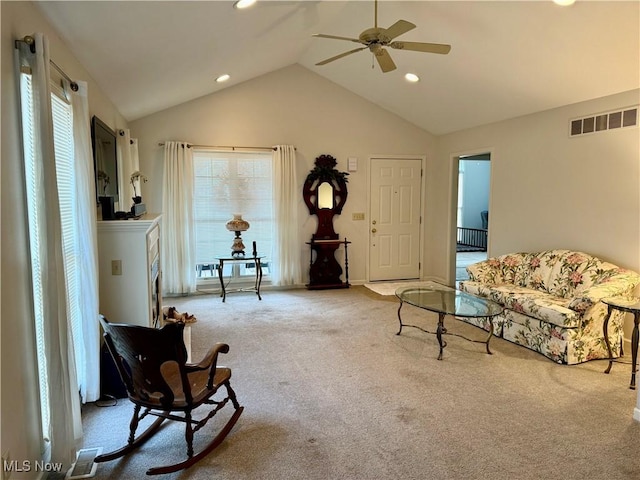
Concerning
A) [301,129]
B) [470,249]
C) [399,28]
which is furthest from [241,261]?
[470,249]

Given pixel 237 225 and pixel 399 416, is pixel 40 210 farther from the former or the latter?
pixel 237 225

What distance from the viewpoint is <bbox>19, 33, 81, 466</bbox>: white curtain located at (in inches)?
72.2

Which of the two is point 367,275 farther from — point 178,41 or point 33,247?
point 33,247

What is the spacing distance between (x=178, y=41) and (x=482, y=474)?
3516mm

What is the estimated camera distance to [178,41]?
10.6ft

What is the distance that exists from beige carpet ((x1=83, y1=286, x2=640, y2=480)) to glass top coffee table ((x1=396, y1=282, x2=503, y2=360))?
0.23 meters

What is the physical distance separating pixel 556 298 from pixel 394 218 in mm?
3140

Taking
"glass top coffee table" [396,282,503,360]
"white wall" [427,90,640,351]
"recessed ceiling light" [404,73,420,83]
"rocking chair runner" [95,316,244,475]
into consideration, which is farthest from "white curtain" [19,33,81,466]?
"white wall" [427,90,640,351]

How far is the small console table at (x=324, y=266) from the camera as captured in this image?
20.3ft

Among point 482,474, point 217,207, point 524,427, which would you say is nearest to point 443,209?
point 217,207

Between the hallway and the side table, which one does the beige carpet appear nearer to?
the side table

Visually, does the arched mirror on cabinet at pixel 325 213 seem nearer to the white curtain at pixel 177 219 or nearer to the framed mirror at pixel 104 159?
the white curtain at pixel 177 219

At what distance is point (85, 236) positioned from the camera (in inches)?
99.4

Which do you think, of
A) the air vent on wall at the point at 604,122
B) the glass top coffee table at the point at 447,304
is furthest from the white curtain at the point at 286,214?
the air vent on wall at the point at 604,122
